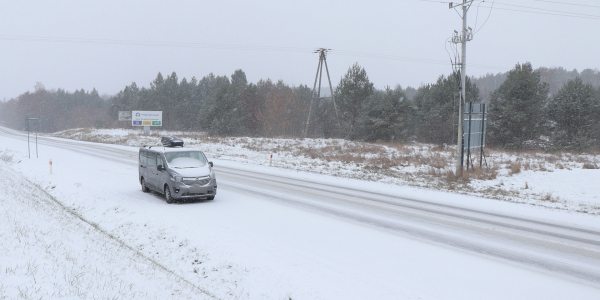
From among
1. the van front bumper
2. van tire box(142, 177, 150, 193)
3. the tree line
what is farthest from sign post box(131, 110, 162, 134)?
the van front bumper

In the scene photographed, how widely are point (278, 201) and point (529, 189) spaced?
38.2 ft

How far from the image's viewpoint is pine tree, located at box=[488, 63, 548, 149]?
40531 millimetres

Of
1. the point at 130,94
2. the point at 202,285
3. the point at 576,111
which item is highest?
the point at 130,94

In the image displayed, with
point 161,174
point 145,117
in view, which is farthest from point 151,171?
point 145,117

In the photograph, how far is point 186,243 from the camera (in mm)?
8656

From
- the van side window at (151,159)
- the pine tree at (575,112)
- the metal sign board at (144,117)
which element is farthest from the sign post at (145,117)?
the pine tree at (575,112)

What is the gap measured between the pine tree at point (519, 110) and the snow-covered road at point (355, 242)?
31367 mm

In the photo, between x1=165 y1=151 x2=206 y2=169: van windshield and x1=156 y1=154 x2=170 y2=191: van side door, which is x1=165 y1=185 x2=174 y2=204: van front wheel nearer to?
x1=156 y1=154 x2=170 y2=191: van side door

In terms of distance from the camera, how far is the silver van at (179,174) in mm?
12695

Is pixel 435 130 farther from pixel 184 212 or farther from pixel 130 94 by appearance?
pixel 130 94

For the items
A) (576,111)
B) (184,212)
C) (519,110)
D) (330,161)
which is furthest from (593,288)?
(576,111)

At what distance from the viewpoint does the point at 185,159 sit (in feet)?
45.1

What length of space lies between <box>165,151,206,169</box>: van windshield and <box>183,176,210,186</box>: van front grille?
2.43ft

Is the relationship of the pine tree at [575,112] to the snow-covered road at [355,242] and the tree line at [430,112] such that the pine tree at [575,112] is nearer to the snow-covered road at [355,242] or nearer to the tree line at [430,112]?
the tree line at [430,112]
